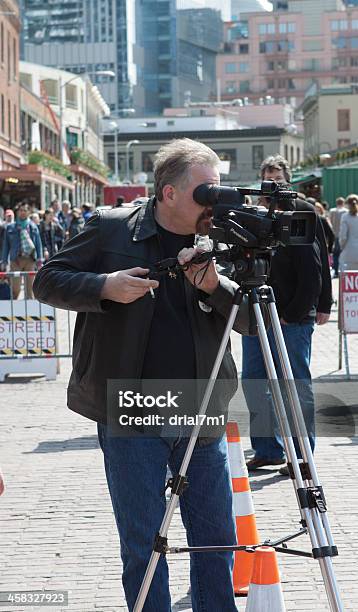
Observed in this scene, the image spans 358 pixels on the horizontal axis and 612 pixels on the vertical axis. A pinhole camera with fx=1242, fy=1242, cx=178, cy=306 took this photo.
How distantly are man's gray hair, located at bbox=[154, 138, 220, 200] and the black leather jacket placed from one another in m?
0.17

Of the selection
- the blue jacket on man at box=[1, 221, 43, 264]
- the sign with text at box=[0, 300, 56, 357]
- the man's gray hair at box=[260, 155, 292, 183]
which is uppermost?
the man's gray hair at box=[260, 155, 292, 183]

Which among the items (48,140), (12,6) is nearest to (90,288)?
(12,6)

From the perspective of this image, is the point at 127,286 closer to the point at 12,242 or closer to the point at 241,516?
the point at 241,516

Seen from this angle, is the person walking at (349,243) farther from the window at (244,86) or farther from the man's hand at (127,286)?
the window at (244,86)

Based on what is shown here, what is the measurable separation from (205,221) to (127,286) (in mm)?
351

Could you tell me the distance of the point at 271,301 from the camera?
4004 mm

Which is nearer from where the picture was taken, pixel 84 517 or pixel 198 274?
pixel 198 274

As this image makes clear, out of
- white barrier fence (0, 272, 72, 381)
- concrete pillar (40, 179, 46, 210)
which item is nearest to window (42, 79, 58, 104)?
concrete pillar (40, 179, 46, 210)

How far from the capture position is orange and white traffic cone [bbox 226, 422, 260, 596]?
219 inches

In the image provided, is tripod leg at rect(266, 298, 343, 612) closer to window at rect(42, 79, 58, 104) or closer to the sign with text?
the sign with text

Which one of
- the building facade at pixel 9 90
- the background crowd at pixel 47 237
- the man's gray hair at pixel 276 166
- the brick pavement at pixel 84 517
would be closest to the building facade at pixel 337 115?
the building facade at pixel 9 90

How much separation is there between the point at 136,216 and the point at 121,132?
138602 millimetres

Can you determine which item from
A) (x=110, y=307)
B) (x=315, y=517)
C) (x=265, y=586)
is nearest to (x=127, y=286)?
(x=110, y=307)

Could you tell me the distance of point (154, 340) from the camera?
417 centimetres
